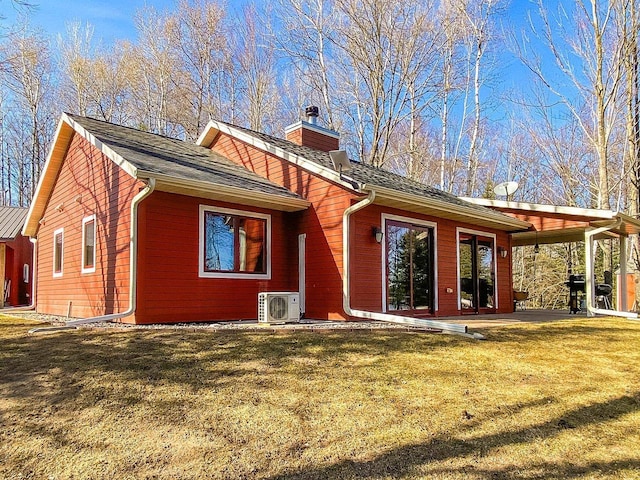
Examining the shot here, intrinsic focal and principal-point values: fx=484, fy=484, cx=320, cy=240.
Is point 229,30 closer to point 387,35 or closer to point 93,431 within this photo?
point 387,35

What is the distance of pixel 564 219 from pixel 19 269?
1733 centimetres

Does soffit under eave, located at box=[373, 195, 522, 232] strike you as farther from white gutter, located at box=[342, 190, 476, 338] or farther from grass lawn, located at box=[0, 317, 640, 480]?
grass lawn, located at box=[0, 317, 640, 480]

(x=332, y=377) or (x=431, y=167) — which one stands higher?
(x=431, y=167)

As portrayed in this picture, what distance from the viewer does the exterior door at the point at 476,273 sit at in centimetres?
1091

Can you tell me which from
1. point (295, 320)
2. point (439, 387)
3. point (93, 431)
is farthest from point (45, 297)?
point (439, 387)

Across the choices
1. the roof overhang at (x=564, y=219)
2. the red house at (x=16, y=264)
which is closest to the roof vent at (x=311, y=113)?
the roof overhang at (x=564, y=219)

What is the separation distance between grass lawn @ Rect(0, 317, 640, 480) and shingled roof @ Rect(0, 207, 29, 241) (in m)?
11.8

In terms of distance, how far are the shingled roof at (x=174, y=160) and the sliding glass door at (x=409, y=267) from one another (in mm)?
2150

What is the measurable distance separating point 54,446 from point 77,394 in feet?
2.73

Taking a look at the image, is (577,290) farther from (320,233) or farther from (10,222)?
(10,222)

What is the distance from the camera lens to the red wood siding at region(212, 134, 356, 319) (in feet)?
27.5

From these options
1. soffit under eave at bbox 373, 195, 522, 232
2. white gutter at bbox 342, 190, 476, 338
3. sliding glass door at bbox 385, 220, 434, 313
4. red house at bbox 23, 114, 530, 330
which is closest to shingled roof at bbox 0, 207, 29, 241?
red house at bbox 23, 114, 530, 330

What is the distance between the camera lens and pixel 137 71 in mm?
21359

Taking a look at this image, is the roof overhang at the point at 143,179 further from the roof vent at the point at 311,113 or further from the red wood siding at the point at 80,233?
the roof vent at the point at 311,113
